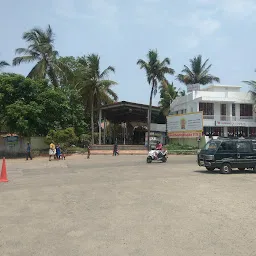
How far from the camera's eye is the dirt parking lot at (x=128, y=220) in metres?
5.54

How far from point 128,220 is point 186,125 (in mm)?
34565

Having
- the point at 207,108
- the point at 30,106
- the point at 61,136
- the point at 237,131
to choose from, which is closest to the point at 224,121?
the point at 207,108

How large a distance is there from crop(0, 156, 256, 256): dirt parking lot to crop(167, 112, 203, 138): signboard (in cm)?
2701

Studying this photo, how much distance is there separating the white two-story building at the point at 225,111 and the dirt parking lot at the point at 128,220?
96.8ft

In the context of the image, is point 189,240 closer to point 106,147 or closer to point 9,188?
point 9,188

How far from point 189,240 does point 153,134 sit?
40.2 meters

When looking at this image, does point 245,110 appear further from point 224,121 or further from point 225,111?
point 224,121

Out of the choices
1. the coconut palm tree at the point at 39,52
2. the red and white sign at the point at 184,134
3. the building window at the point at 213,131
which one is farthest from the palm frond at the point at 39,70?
the building window at the point at 213,131

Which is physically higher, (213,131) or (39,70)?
(39,70)

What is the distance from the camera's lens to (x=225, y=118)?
41.7 metres

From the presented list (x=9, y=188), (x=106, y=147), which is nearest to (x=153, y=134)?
(x=106, y=147)

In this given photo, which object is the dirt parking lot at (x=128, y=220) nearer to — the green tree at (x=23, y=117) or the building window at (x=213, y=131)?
the green tree at (x=23, y=117)

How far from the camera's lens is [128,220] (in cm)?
739

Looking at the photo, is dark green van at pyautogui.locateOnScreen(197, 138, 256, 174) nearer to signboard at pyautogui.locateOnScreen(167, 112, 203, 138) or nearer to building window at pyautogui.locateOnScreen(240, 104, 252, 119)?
signboard at pyautogui.locateOnScreen(167, 112, 203, 138)
